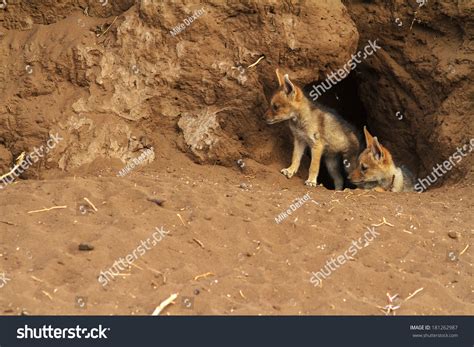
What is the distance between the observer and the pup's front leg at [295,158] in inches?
339

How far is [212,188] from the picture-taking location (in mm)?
6711

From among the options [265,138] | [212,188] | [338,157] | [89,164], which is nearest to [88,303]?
[212,188]

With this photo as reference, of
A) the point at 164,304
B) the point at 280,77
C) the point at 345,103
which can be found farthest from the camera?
the point at 345,103

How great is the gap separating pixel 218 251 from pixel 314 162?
135 inches

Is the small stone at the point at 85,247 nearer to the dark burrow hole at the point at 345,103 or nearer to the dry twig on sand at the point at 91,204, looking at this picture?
the dry twig on sand at the point at 91,204

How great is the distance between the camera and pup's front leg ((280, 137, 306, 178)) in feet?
28.3

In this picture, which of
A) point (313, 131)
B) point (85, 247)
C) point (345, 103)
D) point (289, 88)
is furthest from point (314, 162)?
point (85, 247)

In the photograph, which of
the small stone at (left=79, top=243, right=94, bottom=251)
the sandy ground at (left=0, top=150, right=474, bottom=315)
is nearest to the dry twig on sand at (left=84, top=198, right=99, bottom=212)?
the sandy ground at (left=0, top=150, right=474, bottom=315)

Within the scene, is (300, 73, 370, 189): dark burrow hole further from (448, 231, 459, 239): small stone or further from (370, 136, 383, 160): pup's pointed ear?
(448, 231, 459, 239): small stone

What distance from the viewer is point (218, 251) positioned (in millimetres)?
5617

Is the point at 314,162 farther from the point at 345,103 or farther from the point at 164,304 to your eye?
the point at 164,304

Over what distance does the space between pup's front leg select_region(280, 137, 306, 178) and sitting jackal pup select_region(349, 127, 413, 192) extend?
0.67 meters

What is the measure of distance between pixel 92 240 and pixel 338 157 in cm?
453

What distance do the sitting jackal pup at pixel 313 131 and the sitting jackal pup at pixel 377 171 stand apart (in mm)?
321
